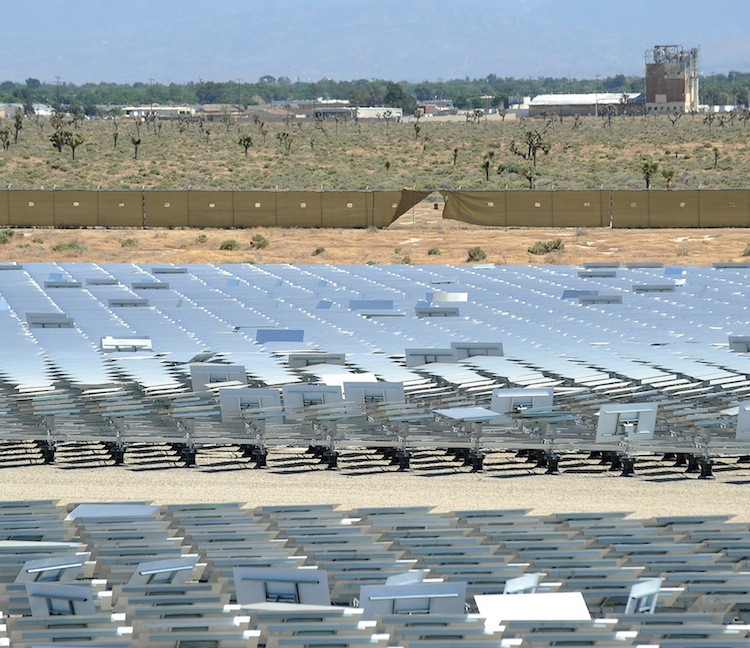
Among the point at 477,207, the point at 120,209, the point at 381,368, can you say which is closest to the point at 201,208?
the point at 120,209

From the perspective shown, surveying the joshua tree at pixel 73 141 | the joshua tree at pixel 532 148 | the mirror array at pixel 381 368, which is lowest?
the mirror array at pixel 381 368

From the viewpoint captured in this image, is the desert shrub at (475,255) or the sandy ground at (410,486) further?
the desert shrub at (475,255)

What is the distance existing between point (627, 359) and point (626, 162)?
276 feet

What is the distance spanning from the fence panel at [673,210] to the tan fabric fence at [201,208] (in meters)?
11.5

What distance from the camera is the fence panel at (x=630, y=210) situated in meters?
74.4

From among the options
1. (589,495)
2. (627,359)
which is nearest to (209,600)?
(589,495)

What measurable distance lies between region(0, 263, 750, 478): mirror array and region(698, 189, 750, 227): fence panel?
25.5 m

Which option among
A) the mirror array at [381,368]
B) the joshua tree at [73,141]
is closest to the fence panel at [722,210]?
the mirror array at [381,368]

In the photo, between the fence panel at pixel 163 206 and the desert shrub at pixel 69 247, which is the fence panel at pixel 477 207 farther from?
the desert shrub at pixel 69 247

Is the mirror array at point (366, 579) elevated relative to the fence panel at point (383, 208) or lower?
elevated

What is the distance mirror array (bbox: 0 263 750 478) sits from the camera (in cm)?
2597

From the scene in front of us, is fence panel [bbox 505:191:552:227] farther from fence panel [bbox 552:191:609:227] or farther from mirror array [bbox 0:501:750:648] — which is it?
mirror array [bbox 0:501:750:648]

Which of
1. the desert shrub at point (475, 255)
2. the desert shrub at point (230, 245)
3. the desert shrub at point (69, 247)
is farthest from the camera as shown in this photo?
the desert shrub at point (230, 245)

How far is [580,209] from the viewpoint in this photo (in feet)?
246
